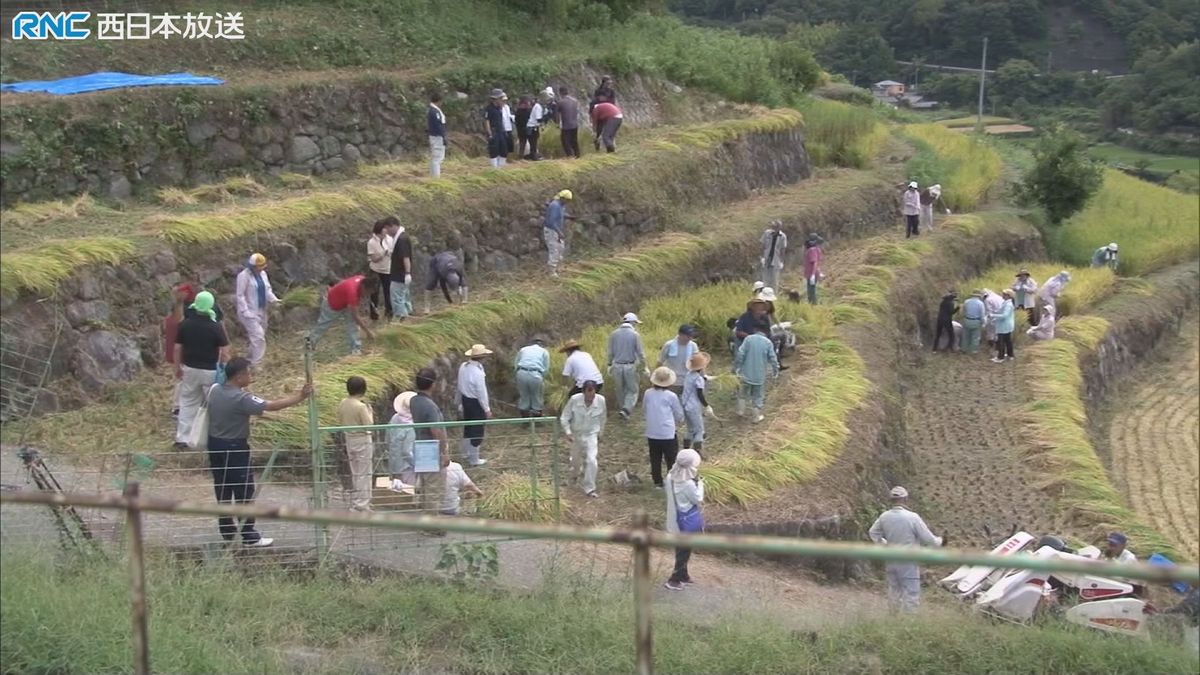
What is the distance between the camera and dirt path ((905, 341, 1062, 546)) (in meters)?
14.7

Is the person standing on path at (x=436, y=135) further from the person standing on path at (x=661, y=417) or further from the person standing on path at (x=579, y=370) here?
the person standing on path at (x=661, y=417)

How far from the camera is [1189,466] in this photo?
17531 millimetres

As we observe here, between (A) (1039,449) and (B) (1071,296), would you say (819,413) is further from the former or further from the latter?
(B) (1071,296)

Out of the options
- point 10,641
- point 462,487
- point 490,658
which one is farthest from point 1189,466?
point 10,641

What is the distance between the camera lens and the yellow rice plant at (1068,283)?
23984 mm

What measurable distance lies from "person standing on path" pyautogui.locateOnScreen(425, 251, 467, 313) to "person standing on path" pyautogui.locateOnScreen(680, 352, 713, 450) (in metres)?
3.94

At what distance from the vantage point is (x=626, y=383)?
15.0 m

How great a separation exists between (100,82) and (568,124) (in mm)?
6831

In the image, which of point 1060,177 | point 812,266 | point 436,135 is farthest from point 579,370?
point 1060,177

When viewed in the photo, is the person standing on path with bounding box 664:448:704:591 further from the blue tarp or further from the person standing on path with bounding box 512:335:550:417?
the blue tarp

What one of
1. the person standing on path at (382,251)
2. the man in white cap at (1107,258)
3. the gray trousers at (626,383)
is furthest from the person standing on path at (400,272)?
the man in white cap at (1107,258)

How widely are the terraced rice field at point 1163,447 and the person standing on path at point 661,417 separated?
4.97 metres

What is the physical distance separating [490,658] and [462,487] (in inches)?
134

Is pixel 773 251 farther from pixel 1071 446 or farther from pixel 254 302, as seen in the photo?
pixel 254 302
